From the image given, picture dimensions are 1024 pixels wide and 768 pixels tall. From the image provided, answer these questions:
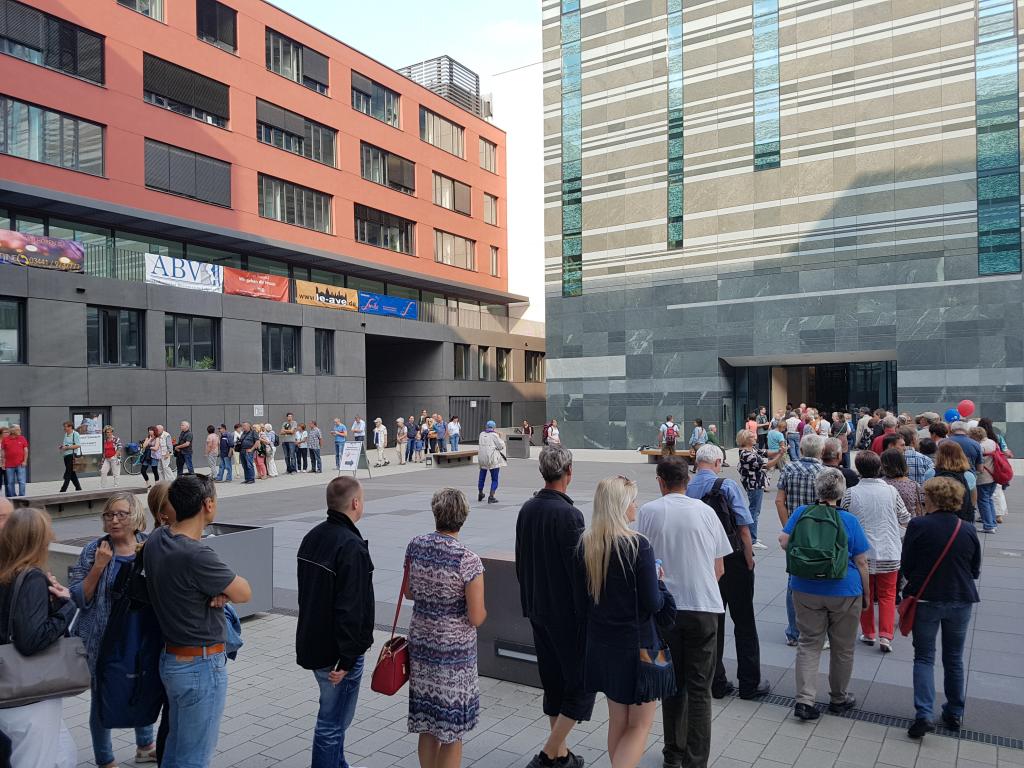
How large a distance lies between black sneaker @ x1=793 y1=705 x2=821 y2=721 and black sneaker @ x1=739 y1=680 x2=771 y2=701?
466 mm

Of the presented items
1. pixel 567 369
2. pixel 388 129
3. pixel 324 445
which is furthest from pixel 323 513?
pixel 388 129

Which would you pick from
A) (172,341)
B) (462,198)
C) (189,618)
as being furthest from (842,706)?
(462,198)

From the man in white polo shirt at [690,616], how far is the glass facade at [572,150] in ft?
104

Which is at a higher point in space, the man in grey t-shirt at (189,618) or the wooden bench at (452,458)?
the man in grey t-shirt at (189,618)

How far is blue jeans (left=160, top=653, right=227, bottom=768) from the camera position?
3.79m

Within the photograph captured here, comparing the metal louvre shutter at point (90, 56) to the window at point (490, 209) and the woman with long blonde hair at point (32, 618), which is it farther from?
the woman with long blonde hair at point (32, 618)

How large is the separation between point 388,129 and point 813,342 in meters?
23.2

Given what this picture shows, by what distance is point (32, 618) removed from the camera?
354 centimetres

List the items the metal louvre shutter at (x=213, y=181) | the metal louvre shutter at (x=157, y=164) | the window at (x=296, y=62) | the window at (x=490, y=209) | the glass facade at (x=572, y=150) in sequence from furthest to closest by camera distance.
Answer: the window at (x=490, y=209) < the glass facade at (x=572, y=150) < the window at (x=296, y=62) < the metal louvre shutter at (x=213, y=181) < the metal louvre shutter at (x=157, y=164)

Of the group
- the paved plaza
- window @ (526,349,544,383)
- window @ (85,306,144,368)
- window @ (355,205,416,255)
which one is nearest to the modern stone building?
window @ (355,205,416,255)

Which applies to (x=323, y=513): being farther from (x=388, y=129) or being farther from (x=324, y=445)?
(x=388, y=129)

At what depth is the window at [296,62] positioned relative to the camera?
33.7m

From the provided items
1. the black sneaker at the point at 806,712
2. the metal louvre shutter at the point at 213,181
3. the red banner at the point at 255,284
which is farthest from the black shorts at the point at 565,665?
the metal louvre shutter at the point at 213,181

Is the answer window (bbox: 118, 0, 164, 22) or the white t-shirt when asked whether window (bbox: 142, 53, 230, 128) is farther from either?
the white t-shirt
